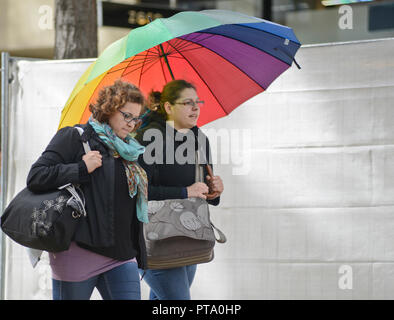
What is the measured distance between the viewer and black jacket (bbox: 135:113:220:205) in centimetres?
354

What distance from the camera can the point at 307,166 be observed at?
4219mm

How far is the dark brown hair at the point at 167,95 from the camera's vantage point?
3.69 m

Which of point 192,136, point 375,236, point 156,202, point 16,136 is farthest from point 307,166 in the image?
point 16,136

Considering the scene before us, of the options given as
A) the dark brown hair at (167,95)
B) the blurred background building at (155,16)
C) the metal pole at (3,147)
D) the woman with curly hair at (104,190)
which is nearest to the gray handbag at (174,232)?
the woman with curly hair at (104,190)

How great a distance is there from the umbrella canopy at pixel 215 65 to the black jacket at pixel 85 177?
386 millimetres

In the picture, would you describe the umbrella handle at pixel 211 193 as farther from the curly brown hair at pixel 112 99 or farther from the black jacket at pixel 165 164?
the curly brown hair at pixel 112 99

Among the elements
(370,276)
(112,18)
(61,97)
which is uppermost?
(112,18)

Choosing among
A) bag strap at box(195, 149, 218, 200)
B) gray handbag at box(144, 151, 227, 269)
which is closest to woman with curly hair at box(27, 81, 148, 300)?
gray handbag at box(144, 151, 227, 269)

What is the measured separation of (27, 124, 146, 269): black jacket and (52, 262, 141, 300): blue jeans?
0.22 meters

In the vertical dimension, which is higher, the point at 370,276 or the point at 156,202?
the point at 156,202

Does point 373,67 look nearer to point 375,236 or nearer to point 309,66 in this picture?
point 309,66

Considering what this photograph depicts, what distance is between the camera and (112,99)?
126 inches
